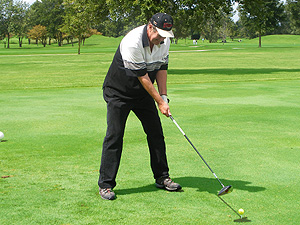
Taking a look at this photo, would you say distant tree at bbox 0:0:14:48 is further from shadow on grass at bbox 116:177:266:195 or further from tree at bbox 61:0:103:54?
shadow on grass at bbox 116:177:266:195

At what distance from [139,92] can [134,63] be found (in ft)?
1.39

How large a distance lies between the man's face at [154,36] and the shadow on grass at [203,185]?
166 centimetres

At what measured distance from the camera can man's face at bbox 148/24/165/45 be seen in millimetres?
4621

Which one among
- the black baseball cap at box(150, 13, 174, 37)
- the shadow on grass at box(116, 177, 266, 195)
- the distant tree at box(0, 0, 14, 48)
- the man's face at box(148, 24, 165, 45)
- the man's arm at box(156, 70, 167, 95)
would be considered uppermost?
the distant tree at box(0, 0, 14, 48)

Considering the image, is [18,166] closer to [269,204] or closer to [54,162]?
[54,162]

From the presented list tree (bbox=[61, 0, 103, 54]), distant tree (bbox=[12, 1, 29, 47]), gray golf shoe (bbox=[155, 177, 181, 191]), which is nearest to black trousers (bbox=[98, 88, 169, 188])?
gray golf shoe (bbox=[155, 177, 181, 191])

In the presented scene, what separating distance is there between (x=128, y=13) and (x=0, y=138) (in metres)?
22.4

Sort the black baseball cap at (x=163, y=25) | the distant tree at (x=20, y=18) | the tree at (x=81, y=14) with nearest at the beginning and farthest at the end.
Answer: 1. the black baseball cap at (x=163, y=25)
2. the tree at (x=81, y=14)
3. the distant tree at (x=20, y=18)

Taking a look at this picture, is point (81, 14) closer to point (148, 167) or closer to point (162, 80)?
point (148, 167)

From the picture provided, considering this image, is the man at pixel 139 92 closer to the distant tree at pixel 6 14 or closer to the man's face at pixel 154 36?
the man's face at pixel 154 36

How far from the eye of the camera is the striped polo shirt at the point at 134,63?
470 cm

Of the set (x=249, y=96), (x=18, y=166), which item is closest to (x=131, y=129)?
(x=18, y=166)

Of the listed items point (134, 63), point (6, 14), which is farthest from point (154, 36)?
point (6, 14)

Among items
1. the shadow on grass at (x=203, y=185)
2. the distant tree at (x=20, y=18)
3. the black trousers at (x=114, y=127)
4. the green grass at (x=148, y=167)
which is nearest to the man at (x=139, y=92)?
the black trousers at (x=114, y=127)
